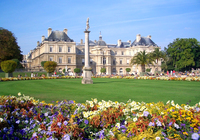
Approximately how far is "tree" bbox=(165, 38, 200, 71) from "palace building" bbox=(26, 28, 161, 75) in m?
8.85

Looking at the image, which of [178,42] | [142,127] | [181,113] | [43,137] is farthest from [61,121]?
[178,42]

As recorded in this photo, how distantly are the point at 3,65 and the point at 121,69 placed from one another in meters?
47.6

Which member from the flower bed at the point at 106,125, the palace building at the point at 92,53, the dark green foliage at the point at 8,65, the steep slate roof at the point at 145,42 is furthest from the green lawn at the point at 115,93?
the steep slate roof at the point at 145,42

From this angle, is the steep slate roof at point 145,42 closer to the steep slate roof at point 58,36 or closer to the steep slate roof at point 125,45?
the steep slate roof at point 125,45

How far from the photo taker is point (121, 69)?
239 feet

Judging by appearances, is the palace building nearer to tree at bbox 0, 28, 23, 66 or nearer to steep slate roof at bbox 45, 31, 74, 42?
steep slate roof at bbox 45, 31, 74, 42

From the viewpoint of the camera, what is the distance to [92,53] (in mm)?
70688

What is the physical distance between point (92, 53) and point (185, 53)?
3106 cm

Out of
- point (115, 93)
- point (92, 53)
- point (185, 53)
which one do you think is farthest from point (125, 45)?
point (115, 93)

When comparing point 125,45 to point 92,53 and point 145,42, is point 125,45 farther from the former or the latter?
point 92,53

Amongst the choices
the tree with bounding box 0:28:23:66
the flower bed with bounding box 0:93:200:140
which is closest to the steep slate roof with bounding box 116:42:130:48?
the tree with bounding box 0:28:23:66

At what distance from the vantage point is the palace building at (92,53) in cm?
5853

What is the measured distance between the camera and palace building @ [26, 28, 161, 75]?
5853 centimetres

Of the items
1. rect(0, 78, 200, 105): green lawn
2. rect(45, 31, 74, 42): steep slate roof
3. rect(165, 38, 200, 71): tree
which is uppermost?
rect(45, 31, 74, 42): steep slate roof
